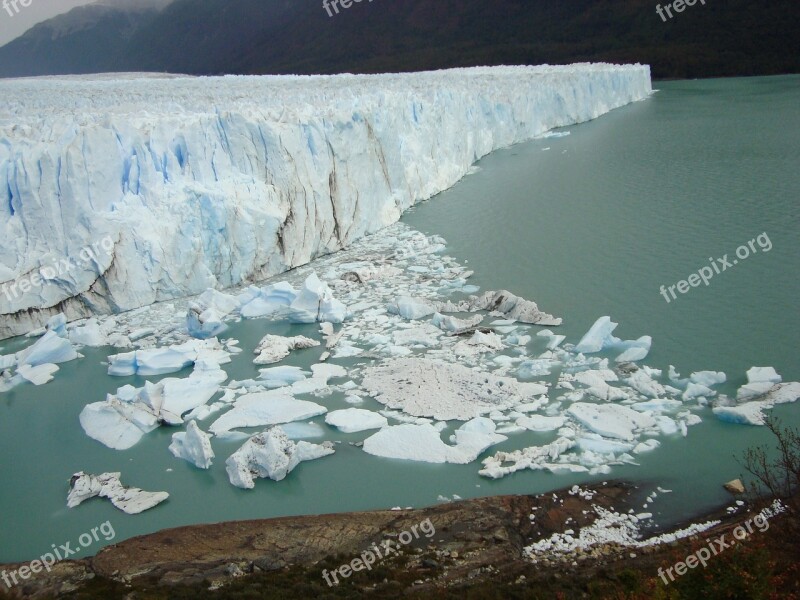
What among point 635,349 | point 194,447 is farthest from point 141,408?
point 635,349

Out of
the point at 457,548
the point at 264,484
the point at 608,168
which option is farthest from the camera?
the point at 608,168

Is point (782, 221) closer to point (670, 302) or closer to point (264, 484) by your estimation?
point (670, 302)

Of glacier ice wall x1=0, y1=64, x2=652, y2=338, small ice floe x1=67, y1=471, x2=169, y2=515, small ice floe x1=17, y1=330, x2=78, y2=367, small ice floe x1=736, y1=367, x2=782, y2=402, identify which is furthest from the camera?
glacier ice wall x1=0, y1=64, x2=652, y2=338

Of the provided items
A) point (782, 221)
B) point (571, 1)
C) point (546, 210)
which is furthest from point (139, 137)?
Answer: point (571, 1)

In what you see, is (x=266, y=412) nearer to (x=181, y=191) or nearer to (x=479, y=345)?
(x=479, y=345)

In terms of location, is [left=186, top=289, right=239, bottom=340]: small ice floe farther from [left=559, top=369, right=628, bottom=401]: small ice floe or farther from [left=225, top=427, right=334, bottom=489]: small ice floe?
[left=559, top=369, right=628, bottom=401]: small ice floe

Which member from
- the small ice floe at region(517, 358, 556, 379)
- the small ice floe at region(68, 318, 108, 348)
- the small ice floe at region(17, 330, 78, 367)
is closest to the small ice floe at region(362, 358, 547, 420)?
the small ice floe at region(517, 358, 556, 379)
